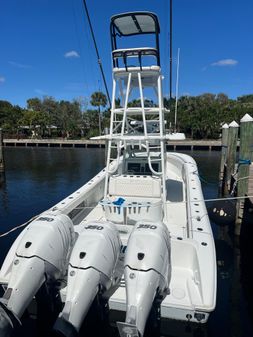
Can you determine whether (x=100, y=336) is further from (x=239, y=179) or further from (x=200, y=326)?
(x=239, y=179)

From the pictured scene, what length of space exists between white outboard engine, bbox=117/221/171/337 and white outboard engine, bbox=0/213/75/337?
40.7 inches

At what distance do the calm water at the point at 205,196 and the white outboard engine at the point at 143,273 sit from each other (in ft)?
2.79

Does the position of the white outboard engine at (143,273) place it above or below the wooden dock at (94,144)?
above

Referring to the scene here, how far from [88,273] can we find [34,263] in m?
0.73

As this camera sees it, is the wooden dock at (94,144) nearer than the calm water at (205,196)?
No

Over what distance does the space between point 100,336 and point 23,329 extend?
127 cm

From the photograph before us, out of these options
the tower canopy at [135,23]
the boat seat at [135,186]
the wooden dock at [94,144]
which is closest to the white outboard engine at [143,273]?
the boat seat at [135,186]

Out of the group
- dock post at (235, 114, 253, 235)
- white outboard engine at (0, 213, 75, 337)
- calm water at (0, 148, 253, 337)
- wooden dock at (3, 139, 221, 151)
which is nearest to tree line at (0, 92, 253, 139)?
wooden dock at (3, 139, 221, 151)

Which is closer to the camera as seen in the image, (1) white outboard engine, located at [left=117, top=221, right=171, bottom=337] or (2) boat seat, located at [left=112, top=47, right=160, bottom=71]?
Result: (1) white outboard engine, located at [left=117, top=221, right=171, bottom=337]

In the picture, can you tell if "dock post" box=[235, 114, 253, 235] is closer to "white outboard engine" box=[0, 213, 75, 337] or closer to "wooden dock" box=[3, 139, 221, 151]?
"white outboard engine" box=[0, 213, 75, 337]

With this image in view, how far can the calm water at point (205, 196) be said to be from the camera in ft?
15.9

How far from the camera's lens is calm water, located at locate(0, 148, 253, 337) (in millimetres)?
4836

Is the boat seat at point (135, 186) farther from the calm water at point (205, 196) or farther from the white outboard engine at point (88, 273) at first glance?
the calm water at point (205, 196)

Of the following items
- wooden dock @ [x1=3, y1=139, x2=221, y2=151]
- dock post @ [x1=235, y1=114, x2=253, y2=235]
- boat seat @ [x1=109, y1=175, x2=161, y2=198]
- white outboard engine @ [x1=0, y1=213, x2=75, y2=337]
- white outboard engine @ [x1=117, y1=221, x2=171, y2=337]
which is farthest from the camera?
wooden dock @ [x1=3, y1=139, x2=221, y2=151]
